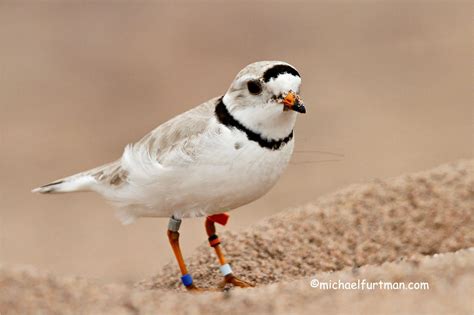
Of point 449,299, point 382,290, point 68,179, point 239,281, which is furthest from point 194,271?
point 449,299

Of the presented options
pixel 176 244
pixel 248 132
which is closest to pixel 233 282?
pixel 176 244

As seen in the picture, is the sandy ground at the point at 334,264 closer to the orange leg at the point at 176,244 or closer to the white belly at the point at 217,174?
the orange leg at the point at 176,244

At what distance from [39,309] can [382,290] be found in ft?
3.92

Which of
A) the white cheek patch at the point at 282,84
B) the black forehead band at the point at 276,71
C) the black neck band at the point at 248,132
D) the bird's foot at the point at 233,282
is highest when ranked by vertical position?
the black forehead band at the point at 276,71

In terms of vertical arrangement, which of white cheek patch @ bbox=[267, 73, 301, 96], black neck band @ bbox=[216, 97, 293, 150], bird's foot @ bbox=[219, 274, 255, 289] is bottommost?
bird's foot @ bbox=[219, 274, 255, 289]

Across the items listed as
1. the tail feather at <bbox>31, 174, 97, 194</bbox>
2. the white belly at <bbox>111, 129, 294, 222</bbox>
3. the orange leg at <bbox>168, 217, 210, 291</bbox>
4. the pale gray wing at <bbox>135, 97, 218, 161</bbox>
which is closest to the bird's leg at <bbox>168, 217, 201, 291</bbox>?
the orange leg at <bbox>168, 217, 210, 291</bbox>

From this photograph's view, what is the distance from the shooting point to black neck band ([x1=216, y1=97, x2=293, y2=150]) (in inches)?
127

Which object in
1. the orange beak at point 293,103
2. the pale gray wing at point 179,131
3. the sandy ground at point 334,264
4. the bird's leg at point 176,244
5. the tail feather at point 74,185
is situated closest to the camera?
the sandy ground at point 334,264

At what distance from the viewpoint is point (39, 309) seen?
2.82 m

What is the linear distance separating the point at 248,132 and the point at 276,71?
269 mm

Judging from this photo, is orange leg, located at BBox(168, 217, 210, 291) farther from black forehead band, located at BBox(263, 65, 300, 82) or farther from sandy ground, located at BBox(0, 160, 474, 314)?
black forehead band, located at BBox(263, 65, 300, 82)

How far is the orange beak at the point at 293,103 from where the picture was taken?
10.2 feet

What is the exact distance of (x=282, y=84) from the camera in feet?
10.4

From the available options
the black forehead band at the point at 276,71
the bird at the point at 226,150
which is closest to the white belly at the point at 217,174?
the bird at the point at 226,150
